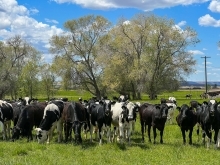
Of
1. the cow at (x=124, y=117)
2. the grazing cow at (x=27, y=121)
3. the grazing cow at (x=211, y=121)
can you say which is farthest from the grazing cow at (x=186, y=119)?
the grazing cow at (x=27, y=121)

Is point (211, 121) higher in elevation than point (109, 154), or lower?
higher

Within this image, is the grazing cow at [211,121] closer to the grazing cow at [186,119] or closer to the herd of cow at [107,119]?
the herd of cow at [107,119]

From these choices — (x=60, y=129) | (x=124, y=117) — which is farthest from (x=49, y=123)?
(x=124, y=117)

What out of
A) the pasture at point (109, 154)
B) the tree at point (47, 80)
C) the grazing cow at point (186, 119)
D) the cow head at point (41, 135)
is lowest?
the pasture at point (109, 154)

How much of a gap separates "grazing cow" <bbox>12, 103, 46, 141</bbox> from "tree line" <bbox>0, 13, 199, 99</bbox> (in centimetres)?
4319

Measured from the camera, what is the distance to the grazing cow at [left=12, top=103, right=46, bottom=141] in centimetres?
1811

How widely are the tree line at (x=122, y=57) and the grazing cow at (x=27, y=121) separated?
43186mm

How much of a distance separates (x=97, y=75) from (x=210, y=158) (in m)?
54.8

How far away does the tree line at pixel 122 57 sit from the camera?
62.1 meters

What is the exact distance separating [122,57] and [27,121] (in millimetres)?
47450

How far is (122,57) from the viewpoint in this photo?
6512 centimetres

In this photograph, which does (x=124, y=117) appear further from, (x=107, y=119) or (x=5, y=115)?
(x=5, y=115)

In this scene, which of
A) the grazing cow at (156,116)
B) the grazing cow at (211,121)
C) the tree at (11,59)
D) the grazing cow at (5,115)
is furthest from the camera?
the tree at (11,59)

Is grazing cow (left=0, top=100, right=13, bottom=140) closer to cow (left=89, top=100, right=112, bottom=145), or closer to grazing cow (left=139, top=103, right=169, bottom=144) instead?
cow (left=89, top=100, right=112, bottom=145)
